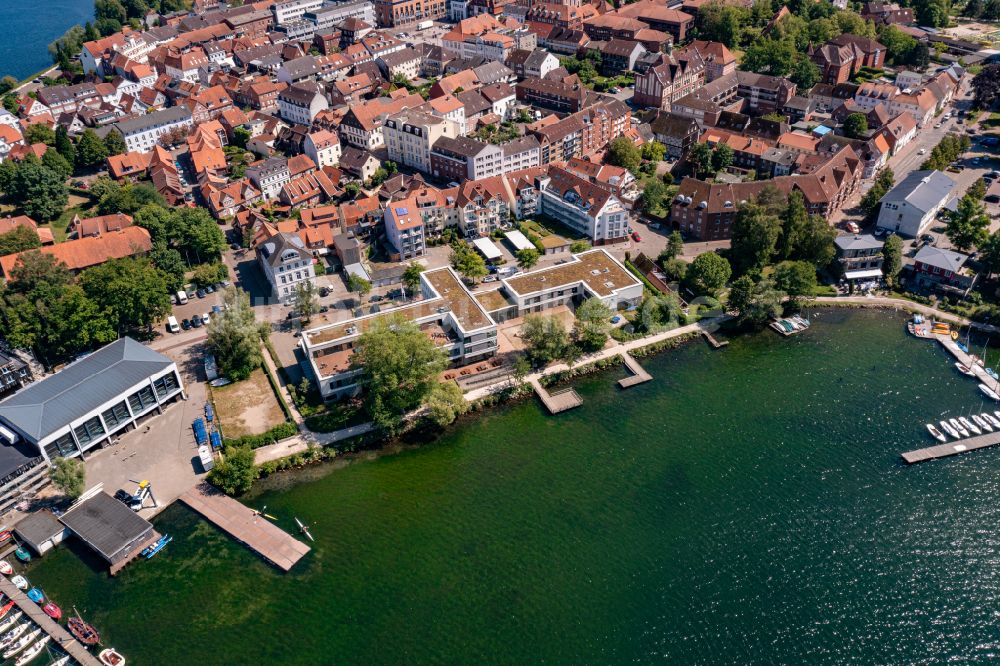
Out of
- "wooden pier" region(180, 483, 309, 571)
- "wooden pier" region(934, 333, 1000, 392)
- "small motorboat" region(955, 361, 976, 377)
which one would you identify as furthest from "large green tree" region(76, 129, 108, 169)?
"small motorboat" region(955, 361, 976, 377)

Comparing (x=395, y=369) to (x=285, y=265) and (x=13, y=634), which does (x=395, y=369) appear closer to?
(x=285, y=265)

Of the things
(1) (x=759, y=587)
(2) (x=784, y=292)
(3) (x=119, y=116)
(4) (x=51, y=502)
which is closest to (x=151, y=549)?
(4) (x=51, y=502)

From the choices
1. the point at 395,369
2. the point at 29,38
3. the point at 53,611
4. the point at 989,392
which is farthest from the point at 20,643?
the point at 29,38

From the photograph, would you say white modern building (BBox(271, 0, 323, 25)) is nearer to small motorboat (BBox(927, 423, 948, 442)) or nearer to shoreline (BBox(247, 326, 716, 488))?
shoreline (BBox(247, 326, 716, 488))

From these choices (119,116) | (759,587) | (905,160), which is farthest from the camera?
(119,116)

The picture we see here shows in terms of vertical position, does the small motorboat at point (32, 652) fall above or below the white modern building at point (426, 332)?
below

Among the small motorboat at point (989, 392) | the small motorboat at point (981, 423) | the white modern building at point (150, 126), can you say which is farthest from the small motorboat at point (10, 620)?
the small motorboat at point (989, 392)

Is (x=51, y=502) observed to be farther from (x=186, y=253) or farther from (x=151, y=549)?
(x=186, y=253)

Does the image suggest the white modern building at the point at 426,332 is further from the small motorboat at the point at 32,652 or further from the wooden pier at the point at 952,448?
the wooden pier at the point at 952,448
